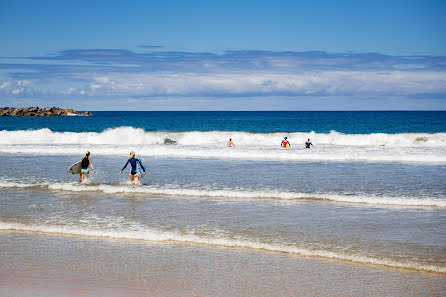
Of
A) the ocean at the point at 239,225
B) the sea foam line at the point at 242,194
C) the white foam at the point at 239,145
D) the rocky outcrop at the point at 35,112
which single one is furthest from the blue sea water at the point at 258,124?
the sea foam line at the point at 242,194

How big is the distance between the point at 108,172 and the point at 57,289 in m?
14.1

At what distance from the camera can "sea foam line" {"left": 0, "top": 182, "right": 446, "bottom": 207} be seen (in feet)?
42.2

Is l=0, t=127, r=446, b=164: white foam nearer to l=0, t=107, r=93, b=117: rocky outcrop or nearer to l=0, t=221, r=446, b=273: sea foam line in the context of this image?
l=0, t=221, r=446, b=273: sea foam line

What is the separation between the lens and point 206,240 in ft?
29.8

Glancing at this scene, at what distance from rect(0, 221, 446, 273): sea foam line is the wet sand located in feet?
0.70

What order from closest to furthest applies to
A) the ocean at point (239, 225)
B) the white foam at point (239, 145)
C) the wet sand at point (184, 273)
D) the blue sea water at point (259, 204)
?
the wet sand at point (184, 273) < the ocean at point (239, 225) < the blue sea water at point (259, 204) < the white foam at point (239, 145)

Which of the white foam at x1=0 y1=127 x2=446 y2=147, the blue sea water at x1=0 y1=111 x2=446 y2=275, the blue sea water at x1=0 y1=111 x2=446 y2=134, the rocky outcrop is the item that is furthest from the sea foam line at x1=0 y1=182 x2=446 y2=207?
the rocky outcrop

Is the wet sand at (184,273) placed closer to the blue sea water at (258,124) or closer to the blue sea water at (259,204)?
the blue sea water at (259,204)

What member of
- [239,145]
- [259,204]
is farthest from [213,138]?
[259,204]

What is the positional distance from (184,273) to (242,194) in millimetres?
7148

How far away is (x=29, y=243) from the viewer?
8.97 metres

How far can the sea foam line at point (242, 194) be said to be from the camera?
12859mm

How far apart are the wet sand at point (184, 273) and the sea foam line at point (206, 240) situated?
0.70ft

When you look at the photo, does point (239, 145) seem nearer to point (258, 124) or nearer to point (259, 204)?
point (259, 204)
